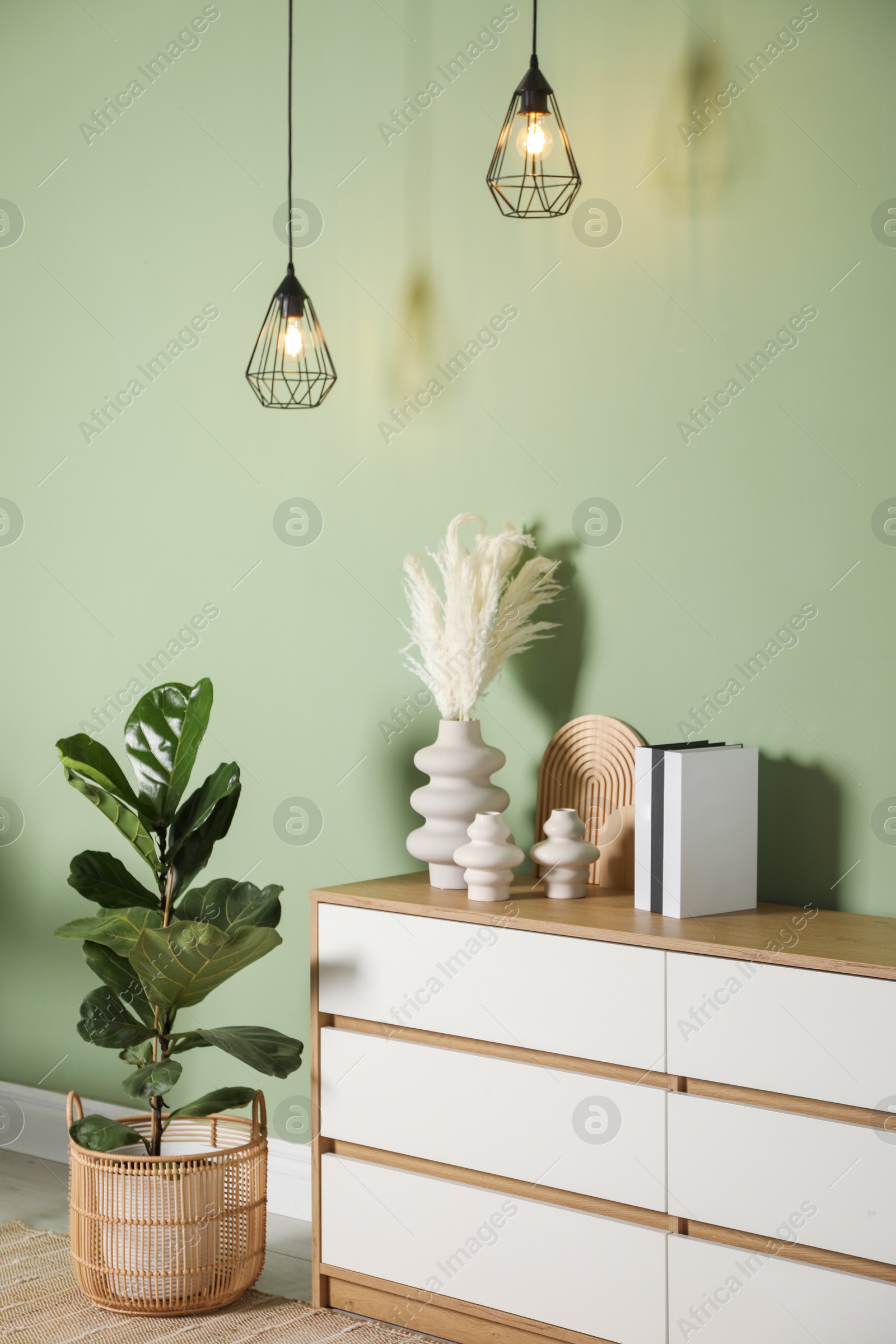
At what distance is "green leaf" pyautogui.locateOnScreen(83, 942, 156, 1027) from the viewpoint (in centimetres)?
263

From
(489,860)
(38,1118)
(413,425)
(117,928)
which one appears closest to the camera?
(489,860)

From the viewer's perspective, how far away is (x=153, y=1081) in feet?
8.00

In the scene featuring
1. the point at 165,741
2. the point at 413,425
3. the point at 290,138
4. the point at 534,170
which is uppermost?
the point at 290,138

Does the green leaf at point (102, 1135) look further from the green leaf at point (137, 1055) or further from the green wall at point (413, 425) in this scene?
the green wall at point (413, 425)

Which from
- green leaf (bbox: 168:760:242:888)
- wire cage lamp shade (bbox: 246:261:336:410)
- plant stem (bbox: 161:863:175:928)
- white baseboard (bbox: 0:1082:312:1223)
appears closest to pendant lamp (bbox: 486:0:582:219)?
wire cage lamp shade (bbox: 246:261:336:410)

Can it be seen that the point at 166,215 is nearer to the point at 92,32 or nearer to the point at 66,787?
the point at 92,32

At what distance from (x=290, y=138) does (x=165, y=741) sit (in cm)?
142

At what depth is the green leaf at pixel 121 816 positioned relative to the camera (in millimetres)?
2572

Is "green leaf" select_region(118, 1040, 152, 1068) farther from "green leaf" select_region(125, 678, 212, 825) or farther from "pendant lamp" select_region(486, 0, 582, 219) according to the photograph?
"pendant lamp" select_region(486, 0, 582, 219)

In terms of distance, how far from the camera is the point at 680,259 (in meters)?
2.51

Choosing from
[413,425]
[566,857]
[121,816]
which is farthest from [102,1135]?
[413,425]

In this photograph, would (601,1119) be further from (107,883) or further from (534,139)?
(534,139)

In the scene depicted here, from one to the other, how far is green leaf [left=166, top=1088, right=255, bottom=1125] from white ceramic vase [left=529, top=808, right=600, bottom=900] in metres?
0.77

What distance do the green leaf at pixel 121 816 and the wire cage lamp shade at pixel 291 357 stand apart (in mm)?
924
